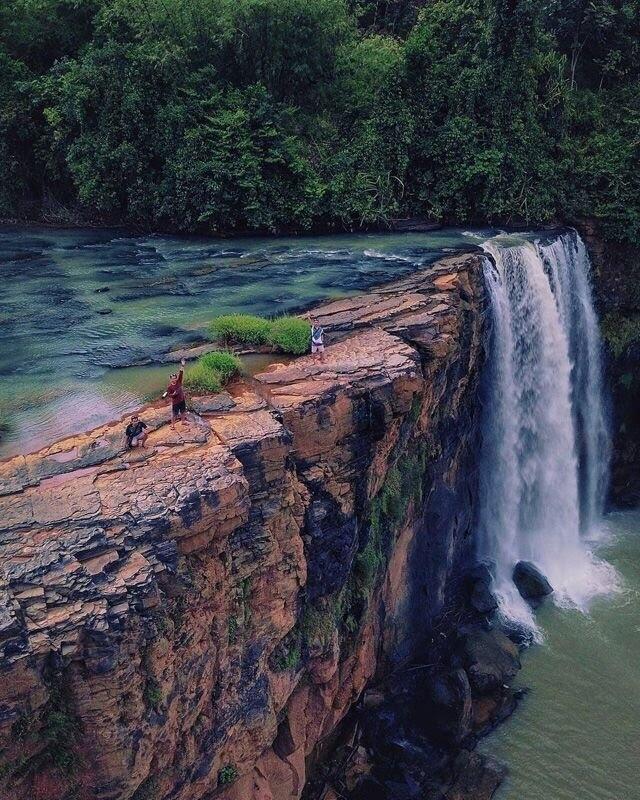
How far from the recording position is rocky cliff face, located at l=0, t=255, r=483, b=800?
6664 mm

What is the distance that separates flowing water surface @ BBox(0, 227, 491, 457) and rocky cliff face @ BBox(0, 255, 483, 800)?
1.74 meters

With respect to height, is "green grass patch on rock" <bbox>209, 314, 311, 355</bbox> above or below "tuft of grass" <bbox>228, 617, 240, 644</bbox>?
above

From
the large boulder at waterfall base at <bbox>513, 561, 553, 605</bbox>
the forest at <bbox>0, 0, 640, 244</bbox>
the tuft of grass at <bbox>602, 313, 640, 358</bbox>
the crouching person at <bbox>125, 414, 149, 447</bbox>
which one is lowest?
the large boulder at waterfall base at <bbox>513, 561, 553, 605</bbox>

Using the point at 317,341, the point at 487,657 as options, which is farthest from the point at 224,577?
the point at 487,657

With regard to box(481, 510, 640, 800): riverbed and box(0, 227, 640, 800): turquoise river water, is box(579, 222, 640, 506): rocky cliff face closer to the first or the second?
box(0, 227, 640, 800): turquoise river water

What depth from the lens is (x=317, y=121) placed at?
23.7m

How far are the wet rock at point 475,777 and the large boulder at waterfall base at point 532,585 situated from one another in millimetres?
4255

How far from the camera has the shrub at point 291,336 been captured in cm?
1190

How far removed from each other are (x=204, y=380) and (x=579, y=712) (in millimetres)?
8731

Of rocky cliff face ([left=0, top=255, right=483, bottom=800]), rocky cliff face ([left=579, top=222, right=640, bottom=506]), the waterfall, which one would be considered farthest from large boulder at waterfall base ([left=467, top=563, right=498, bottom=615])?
rocky cliff face ([left=579, top=222, right=640, bottom=506])

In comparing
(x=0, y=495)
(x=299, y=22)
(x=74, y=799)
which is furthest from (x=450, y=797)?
(x=299, y=22)

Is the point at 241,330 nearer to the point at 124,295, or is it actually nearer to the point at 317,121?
the point at 124,295

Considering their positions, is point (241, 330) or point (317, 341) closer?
point (317, 341)

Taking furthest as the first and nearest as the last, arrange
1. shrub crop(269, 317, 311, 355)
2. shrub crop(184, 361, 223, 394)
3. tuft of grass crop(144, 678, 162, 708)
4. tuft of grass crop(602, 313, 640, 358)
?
1. tuft of grass crop(602, 313, 640, 358)
2. shrub crop(269, 317, 311, 355)
3. shrub crop(184, 361, 223, 394)
4. tuft of grass crop(144, 678, 162, 708)
